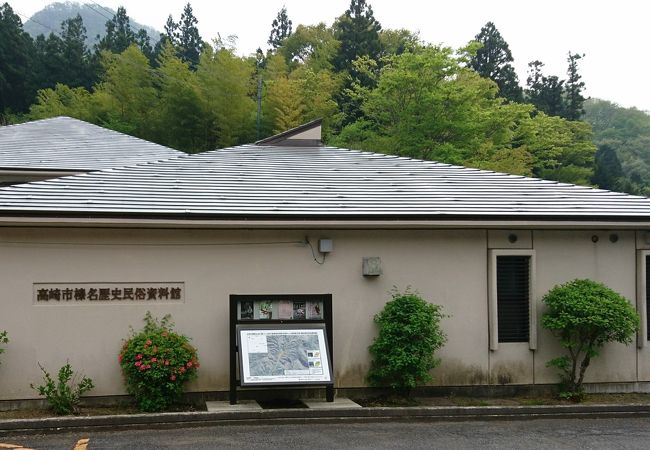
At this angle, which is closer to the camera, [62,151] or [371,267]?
[371,267]

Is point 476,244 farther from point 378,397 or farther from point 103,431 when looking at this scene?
point 103,431

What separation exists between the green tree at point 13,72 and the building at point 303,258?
42.7m

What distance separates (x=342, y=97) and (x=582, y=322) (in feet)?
111

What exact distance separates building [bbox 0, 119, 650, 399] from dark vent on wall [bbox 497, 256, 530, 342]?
0.07ft

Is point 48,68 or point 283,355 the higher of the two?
point 48,68

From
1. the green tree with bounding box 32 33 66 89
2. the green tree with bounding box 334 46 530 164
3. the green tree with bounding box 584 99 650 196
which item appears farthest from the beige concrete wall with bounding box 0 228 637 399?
the green tree with bounding box 584 99 650 196

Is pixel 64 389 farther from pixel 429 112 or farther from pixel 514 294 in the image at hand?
pixel 429 112

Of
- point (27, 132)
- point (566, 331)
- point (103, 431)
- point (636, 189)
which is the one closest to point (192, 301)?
point (103, 431)

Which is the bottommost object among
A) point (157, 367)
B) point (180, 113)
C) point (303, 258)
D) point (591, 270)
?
point (157, 367)

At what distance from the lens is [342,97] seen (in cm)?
4241

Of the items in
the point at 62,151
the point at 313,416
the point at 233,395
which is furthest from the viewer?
the point at 62,151

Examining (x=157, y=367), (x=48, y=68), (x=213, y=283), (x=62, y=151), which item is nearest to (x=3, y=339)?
(x=157, y=367)

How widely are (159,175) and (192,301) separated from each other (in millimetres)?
2520

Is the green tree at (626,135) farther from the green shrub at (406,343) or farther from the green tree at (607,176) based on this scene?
the green shrub at (406,343)
